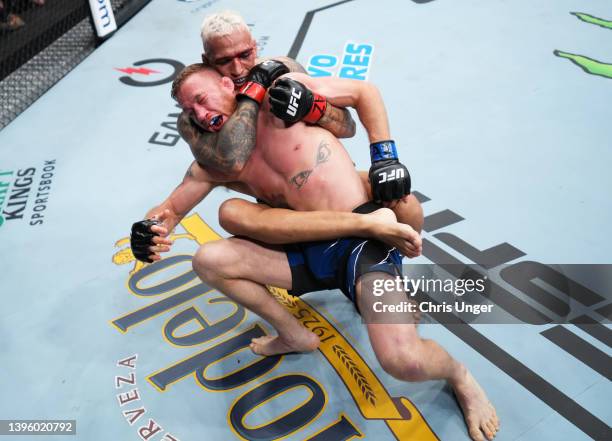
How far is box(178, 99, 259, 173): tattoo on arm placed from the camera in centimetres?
213

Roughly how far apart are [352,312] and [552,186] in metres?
1.40

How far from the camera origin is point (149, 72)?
15.9 ft

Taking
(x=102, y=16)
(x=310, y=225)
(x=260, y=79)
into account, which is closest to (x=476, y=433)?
(x=310, y=225)

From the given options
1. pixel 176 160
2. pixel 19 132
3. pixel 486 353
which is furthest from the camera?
pixel 19 132

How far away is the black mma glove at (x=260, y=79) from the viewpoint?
2164mm

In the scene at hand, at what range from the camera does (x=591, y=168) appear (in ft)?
10.8

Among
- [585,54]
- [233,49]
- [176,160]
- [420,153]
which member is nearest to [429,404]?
[233,49]

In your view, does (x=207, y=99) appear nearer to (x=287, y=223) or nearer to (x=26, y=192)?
(x=287, y=223)

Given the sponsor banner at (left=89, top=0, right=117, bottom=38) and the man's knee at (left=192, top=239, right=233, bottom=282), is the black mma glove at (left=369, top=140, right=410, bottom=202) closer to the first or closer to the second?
the man's knee at (left=192, top=239, right=233, bottom=282)

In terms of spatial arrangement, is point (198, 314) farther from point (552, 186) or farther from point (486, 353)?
point (552, 186)

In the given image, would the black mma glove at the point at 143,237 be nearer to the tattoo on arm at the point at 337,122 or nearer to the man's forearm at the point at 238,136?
the man's forearm at the point at 238,136

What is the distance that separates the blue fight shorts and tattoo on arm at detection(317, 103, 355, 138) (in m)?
0.32

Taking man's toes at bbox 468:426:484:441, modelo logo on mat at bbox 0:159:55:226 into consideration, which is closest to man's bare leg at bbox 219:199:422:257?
man's toes at bbox 468:426:484:441

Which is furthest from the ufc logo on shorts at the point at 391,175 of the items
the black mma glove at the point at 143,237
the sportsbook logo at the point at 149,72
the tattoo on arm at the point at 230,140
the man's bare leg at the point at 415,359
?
the sportsbook logo at the point at 149,72
